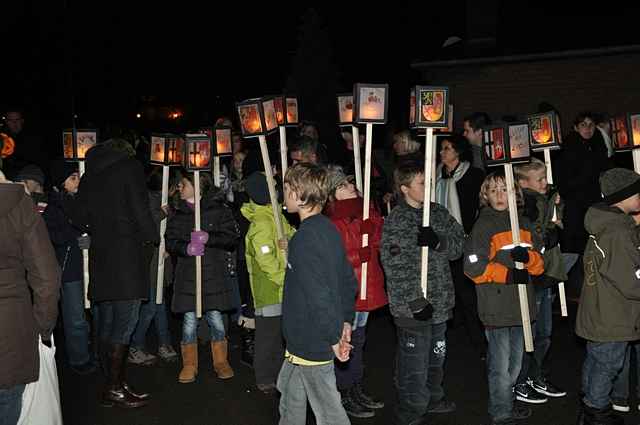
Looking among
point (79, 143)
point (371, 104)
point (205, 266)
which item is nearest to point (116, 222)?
point (205, 266)

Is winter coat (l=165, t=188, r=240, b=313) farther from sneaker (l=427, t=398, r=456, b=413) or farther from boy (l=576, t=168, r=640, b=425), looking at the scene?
boy (l=576, t=168, r=640, b=425)

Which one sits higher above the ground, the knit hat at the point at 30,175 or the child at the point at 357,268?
the knit hat at the point at 30,175

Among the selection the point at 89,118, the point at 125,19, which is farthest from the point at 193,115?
the point at 89,118

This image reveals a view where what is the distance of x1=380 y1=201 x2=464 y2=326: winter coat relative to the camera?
5453mm

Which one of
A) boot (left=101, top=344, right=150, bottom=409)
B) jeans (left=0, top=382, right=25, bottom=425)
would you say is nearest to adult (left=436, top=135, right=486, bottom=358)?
boot (left=101, top=344, right=150, bottom=409)

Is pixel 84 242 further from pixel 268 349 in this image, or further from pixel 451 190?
pixel 451 190

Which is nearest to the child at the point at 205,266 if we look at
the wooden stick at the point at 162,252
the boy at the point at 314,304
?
the wooden stick at the point at 162,252

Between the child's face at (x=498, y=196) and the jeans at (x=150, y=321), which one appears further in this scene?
the jeans at (x=150, y=321)

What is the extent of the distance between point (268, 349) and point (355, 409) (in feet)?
2.88

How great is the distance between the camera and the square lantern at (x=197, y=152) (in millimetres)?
6945

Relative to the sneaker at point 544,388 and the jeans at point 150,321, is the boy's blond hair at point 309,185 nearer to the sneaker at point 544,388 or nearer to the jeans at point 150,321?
the sneaker at point 544,388

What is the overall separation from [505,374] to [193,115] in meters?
31.2

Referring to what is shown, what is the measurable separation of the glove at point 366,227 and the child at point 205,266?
4.31 ft

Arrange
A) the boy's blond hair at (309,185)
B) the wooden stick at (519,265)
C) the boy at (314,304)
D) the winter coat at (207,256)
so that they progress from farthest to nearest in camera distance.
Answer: the winter coat at (207,256) → the wooden stick at (519,265) → the boy's blond hair at (309,185) → the boy at (314,304)
